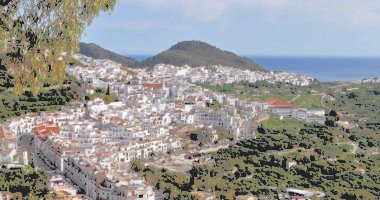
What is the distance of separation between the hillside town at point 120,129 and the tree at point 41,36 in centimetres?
1507

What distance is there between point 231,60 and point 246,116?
56909 millimetres

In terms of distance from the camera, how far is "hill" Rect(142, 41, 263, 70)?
286ft

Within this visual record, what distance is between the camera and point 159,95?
4434 centimetres

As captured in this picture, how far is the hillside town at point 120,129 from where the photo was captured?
2294 centimetres

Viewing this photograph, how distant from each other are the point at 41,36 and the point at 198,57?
86361 millimetres

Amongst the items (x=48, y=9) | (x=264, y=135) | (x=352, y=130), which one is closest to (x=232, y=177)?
(x=264, y=135)

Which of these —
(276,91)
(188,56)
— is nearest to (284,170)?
(276,91)

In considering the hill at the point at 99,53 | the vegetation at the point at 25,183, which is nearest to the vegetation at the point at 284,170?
the vegetation at the point at 25,183

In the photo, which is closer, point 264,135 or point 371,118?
point 264,135

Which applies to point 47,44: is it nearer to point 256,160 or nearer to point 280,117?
point 256,160

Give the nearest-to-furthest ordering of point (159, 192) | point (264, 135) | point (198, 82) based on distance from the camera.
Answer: point (159, 192) → point (264, 135) → point (198, 82)

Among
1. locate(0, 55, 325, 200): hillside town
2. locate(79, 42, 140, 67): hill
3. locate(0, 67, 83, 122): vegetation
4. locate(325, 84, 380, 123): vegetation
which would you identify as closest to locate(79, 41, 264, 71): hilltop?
locate(79, 42, 140, 67): hill

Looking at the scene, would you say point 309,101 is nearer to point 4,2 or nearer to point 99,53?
point 4,2

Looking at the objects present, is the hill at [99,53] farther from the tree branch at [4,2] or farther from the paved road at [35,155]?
the tree branch at [4,2]
